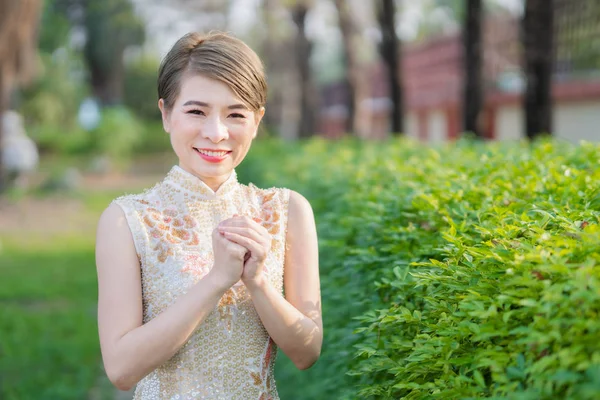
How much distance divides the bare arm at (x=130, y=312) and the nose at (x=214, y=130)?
1.08 ft

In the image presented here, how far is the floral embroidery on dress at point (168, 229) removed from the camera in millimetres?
2137

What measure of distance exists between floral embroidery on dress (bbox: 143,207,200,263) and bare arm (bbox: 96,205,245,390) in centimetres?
7

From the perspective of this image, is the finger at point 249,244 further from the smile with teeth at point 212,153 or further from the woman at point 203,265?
the smile with teeth at point 212,153

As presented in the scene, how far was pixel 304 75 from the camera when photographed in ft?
69.5

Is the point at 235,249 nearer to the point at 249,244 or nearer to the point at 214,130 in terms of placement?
the point at 249,244

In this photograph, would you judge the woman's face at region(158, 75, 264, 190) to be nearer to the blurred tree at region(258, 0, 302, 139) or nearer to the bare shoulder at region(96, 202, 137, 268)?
the bare shoulder at region(96, 202, 137, 268)

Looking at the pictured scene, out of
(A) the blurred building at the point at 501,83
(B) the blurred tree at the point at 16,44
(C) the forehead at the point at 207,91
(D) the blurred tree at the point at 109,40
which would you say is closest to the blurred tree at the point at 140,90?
(D) the blurred tree at the point at 109,40

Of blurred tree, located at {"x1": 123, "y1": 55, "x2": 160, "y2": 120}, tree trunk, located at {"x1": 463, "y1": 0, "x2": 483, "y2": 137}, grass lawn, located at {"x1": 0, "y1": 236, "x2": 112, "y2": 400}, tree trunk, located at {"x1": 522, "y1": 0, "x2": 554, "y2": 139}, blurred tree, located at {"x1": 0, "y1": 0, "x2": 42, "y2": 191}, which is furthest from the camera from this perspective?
blurred tree, located at {"x1": 123, "y1": 55, "x2": 160, "y2": 120}

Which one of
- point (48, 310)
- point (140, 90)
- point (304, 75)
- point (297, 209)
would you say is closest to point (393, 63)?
point (304, 75)

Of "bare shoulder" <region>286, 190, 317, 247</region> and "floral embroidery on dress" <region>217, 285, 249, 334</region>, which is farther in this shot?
"bare shoulder" <region>286, 190, 317, 247</region>

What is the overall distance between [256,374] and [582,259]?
3.21ft

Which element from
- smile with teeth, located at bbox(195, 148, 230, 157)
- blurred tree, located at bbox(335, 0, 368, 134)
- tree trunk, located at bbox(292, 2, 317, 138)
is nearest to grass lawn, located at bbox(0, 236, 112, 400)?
smile with teeth, located at bbox(195, 148, 230, 157)

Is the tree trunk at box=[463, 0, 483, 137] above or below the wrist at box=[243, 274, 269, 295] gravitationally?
above

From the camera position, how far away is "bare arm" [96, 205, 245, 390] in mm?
1958
